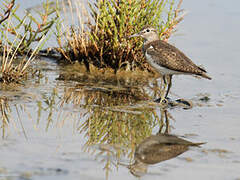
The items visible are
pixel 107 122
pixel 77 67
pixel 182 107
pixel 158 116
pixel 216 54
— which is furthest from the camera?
pixel 216 54

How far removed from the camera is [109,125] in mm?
6617

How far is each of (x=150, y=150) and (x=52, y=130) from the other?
1.33m

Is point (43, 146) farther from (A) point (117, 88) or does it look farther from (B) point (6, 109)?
(A) point (117, 88)

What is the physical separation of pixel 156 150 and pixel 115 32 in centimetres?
386

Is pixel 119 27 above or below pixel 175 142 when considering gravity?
above

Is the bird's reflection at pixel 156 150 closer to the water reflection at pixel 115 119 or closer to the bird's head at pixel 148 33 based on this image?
the water reflection at pixel 115 119

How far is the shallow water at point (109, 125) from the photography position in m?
5.19

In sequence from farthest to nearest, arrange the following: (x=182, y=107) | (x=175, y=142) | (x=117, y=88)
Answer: (x=117, y=88) < (x=182, y=107) < (x=175, y=142)

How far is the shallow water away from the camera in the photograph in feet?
17.0

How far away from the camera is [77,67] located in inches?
386

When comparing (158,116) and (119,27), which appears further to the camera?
(119,27)

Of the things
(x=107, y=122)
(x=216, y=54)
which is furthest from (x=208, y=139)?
(x=216, y=54)

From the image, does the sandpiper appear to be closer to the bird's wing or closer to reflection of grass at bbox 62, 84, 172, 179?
the bird's wing

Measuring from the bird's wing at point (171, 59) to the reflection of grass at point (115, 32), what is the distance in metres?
0.94
